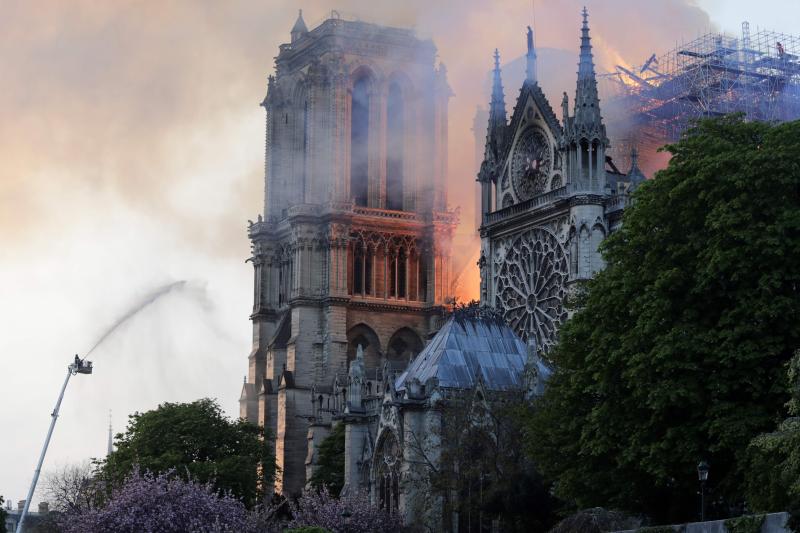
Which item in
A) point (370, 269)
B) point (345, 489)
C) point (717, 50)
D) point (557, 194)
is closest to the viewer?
point (345, 489)

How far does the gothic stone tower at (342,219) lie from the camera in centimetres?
10550

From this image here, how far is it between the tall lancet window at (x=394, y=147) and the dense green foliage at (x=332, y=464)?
24527 millimetres

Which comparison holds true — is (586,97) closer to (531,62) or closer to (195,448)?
(531,62)

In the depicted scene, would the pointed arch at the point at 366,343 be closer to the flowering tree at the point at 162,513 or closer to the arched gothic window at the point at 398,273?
the arched gothic window at the point at 398,273

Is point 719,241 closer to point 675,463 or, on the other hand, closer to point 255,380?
point 675,463

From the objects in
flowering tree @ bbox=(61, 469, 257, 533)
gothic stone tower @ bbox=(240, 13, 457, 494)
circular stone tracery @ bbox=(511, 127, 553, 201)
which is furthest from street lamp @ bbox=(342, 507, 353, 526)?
gothic stone tower @ bbox=(240, 13, 457, 494)

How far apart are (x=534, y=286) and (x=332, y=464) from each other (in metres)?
16.5

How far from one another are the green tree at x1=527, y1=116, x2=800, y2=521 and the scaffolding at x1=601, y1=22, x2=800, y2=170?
2955 cm

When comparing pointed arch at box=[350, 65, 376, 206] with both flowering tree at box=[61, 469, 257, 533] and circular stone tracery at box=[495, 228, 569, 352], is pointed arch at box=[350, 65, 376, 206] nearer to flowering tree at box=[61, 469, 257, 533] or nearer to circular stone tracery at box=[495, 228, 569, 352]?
circular stone tracery at box=[495, 228, 569, 352]

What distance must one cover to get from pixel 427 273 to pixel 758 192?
63.1 meters

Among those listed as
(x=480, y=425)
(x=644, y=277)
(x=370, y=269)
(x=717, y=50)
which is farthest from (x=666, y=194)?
(x=370, y=269)

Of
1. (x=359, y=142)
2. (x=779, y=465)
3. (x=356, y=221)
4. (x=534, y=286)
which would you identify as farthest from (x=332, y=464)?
(x=779, y=465)

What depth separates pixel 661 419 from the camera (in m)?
48.2

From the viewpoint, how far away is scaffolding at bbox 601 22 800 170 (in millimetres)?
82938
